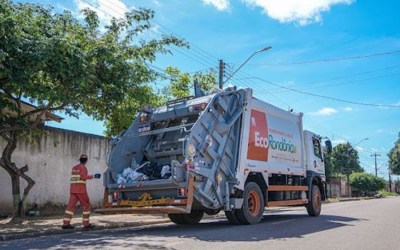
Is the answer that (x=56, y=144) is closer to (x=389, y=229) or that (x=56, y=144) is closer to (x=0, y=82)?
(x=0, y=82)

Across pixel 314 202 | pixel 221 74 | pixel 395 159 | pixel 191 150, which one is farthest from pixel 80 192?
pixel 395 159

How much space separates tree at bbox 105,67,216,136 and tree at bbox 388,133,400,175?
63.9 meters

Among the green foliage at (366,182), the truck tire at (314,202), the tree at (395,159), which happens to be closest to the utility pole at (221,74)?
the truck tire at (314,202)

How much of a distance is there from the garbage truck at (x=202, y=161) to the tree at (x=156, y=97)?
2.26m

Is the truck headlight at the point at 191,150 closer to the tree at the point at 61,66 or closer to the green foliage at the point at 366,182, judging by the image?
the tree at the point at 61,66

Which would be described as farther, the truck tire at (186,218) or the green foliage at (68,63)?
the truck tire at (186,218)

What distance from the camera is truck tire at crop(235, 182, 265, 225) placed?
437 inches

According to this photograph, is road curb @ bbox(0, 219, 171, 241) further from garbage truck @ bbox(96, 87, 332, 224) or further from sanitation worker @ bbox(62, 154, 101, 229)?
garbage truck @ bbox(96, 87, 332, 224)

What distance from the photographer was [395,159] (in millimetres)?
77812

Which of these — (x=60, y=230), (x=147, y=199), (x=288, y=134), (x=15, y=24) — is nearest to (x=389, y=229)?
(x=288, y=134)

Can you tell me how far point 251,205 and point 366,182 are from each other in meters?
57.5

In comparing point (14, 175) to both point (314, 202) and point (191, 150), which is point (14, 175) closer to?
point (191, 150)

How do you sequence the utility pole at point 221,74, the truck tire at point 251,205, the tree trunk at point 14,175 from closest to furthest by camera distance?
the truck tire at point 251,205, the tree trunk at point 14,175, the utility pole at point 221,74

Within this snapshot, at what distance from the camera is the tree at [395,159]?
77438mm
